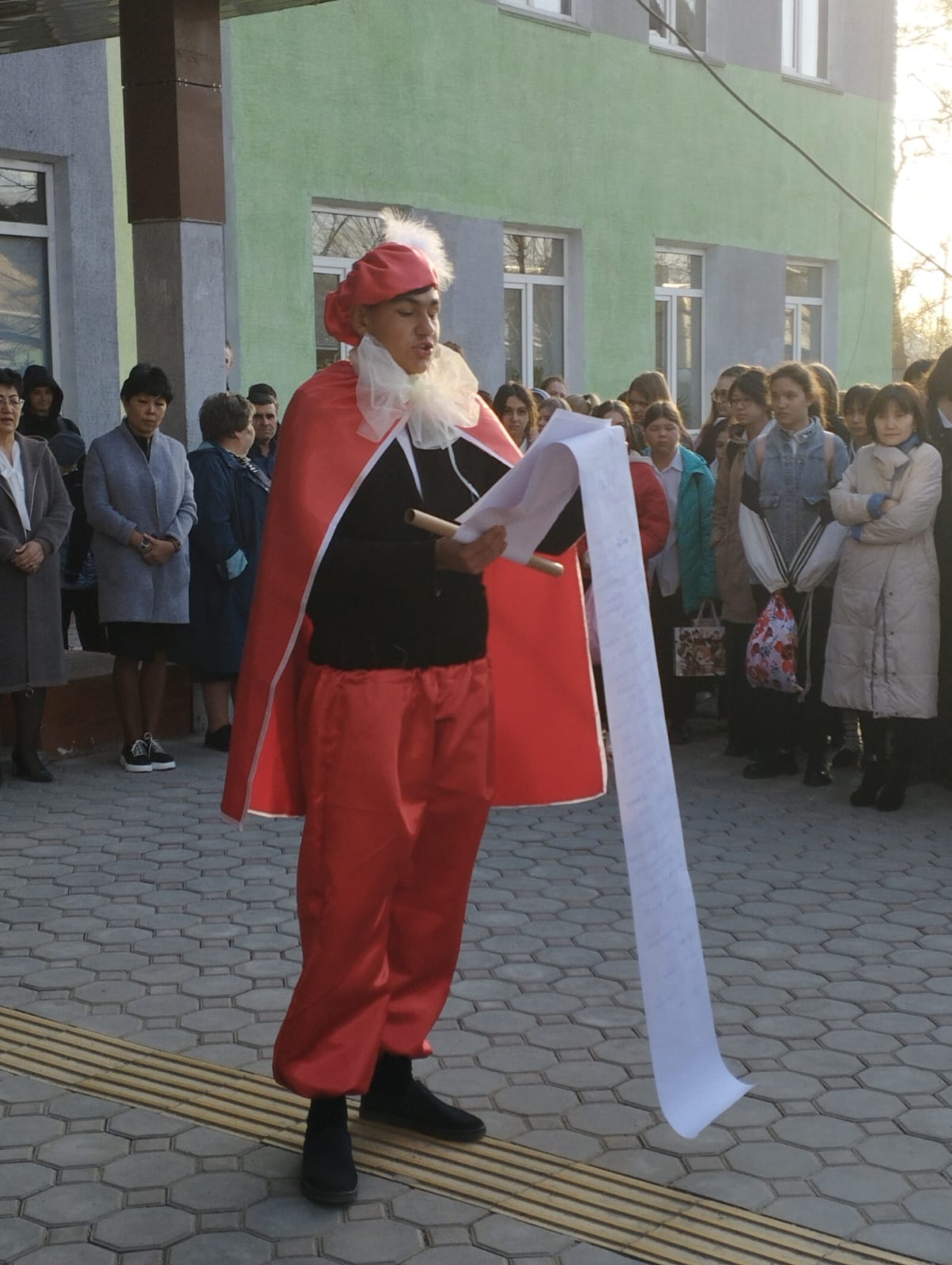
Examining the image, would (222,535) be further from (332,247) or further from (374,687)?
(332,247)

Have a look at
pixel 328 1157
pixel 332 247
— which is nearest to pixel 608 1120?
pixel 328 1157

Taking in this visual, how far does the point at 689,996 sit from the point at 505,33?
1334cm

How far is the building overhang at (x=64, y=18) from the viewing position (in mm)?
9750

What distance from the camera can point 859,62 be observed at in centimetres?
2066

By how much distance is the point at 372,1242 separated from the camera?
3615 millimetres

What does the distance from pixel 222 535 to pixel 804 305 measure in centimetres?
1366

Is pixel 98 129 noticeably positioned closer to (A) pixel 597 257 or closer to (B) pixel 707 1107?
(A) pixel 597 257

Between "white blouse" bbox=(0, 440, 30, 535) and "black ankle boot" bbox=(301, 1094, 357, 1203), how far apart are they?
4874 millimetres

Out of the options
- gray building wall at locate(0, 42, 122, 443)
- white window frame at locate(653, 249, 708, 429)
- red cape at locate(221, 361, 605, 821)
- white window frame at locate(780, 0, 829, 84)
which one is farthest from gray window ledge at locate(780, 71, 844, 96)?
red cape at locate(221, 361, 605, 821)

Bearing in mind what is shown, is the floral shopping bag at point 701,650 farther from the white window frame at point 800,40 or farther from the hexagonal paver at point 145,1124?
the white window frame at point 800,40

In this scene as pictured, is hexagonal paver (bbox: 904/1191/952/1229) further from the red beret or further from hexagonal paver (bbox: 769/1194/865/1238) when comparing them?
the red beret

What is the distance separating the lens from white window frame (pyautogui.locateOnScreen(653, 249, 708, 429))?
18.5 metres

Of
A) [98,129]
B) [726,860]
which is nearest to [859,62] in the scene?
[98,129]

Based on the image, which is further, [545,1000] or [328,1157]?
[545,1000]
